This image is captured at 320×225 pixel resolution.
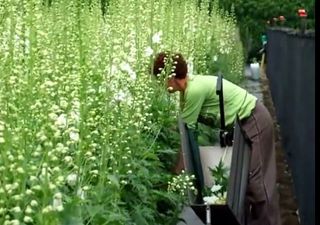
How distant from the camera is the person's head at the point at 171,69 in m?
6.77

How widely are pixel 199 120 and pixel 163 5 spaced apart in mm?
1355

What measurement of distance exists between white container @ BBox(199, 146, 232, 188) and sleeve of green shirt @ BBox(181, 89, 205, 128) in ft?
1.17

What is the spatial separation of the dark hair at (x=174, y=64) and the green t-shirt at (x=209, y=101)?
307mm

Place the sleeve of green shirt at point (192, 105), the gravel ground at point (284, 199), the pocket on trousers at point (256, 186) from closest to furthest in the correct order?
1. the gravel ground at point (284, 199)
2. the sleeve of green shirt at point (192, 105)
3. the pocket on trousers at point (256, 186)

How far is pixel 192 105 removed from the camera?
7742 mm

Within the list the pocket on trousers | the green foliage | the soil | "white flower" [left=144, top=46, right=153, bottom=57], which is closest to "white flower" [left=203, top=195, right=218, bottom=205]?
the pocket on trousers

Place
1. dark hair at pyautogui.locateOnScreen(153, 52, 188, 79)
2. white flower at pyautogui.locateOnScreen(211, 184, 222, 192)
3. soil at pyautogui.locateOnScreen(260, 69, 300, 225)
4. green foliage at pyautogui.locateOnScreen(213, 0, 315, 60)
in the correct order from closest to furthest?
dark hair at pyautogui.locateOnScreen(153, 52, 188, 79)
white flower at pyautogui.locateOnScreen(211, 184, 222, 192)
soil at pyautogui.locateOnScreen(260, 69, 300, 225)
green foliage at pyautogui.locateOnScreen(213, 0, 315, 60)

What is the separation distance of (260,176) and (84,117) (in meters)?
4.08

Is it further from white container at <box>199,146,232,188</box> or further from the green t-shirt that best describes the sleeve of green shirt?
white container at <box>199,146,232,188</box>

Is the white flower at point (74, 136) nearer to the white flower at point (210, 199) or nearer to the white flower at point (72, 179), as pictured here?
the white flower at point (72, 179)

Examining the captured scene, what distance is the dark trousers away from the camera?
817 centimetres

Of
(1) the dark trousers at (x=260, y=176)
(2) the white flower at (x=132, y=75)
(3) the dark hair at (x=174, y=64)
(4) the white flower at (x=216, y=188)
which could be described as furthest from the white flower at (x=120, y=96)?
(1) the dark trousers at (x=260, y=176)

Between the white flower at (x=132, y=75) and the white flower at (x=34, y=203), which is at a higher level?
the white flower at (x=34, y=203)

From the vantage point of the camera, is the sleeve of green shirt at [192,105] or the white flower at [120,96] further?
the sleeve of green shirt at [192,105]
